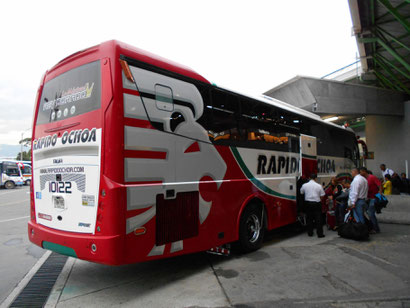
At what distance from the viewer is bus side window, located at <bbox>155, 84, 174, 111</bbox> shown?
4.47 m

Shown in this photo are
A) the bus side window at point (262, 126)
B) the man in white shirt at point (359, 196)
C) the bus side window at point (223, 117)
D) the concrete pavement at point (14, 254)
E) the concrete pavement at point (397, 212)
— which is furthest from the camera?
the concrete pavement at point (397, 212)

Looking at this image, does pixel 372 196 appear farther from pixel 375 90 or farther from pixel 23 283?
pixel 375 90

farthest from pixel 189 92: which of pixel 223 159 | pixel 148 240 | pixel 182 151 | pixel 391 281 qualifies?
pixel 391 281

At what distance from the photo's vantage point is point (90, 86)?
4.37m

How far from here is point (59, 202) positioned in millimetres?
4582

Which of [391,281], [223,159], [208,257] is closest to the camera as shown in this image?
[391,281]

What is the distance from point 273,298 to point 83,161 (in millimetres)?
3206

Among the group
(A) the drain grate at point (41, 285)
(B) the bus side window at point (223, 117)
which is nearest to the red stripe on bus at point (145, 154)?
(B) the bus side window at point (223, 117)

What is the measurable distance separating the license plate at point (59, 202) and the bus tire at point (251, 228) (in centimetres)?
326

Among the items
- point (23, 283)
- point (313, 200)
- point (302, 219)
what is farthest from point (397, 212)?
point (23, 283)

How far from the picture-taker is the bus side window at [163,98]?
14.7 feet

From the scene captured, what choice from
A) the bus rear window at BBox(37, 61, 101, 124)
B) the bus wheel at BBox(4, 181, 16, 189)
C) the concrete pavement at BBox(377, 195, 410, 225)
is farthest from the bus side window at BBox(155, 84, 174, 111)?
the bus wheel at BBox(4, 181, 16, 189)

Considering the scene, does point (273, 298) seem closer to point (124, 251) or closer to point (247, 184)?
point (124, 251)

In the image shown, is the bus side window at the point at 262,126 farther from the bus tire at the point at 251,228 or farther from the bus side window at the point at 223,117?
the bus tire at the point at 251,228
